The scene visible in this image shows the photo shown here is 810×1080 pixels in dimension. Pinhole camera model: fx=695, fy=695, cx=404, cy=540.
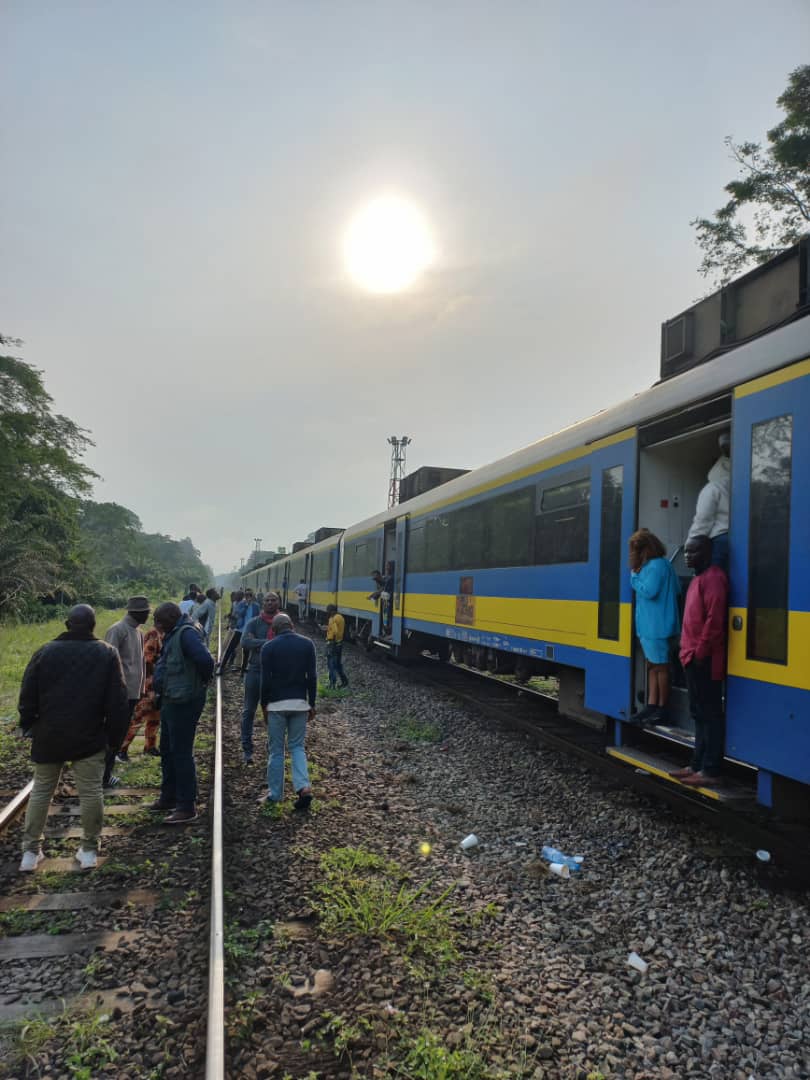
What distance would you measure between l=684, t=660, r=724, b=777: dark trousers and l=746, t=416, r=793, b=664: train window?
359mm

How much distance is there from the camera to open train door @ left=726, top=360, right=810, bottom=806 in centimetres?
396

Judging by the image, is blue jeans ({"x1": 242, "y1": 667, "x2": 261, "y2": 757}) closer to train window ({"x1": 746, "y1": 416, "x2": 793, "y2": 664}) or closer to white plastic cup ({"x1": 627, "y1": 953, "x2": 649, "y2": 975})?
white plastic cup ({"x1": 627, "y1": 953, "x2": 649, "y2": 975})

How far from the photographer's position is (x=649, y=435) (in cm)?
578

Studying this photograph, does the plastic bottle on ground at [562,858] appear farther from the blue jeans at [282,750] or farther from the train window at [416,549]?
the train window at [416,549]

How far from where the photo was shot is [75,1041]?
2.78m

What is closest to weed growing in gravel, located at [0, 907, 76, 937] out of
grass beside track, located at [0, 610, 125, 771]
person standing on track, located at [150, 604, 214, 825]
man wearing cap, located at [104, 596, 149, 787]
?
person standing on track, located at [150, 604, 214, 825]

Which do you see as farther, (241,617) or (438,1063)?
(241,617)

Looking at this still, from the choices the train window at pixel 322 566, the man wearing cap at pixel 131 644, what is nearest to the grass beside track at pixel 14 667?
the man wearing cap at pixel 131 644

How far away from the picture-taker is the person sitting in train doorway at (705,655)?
4.50 metres

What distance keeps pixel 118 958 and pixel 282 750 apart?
2.47 m

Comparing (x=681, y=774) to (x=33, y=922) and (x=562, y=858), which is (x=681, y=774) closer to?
(x=562, y=858)

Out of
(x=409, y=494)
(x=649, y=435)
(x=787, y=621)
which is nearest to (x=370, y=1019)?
(x=787, y=621)

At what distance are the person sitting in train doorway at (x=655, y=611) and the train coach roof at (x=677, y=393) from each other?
3.53 ft

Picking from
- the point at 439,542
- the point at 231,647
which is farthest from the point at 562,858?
the point at 231,647
